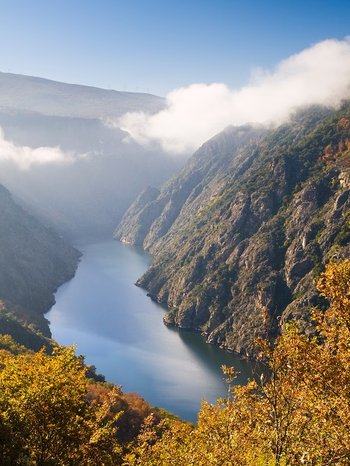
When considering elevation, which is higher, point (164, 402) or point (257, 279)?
point (257, 279)

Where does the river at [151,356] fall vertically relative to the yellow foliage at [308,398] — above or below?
above

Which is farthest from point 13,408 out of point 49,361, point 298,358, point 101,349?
point 101,349

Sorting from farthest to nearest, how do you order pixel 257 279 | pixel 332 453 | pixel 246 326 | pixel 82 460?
pixel 257 279
pixel 246 326
pixel 82 460
pixel 332 453

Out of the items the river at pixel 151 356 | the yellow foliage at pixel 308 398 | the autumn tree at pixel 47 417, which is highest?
the river at pixel 151 356

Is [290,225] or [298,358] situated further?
[290,225]

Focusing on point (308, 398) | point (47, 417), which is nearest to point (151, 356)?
point (47, 417)

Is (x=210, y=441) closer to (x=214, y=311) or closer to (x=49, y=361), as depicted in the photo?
(x=49, y=361)

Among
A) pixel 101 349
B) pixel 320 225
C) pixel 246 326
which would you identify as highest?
pixel 320 225

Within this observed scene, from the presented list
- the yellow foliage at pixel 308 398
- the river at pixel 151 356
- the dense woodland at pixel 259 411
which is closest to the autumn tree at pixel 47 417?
the dense woodland at pixel 259 411

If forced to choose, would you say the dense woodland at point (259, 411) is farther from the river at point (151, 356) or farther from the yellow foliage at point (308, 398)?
the river at point (151, 356)
